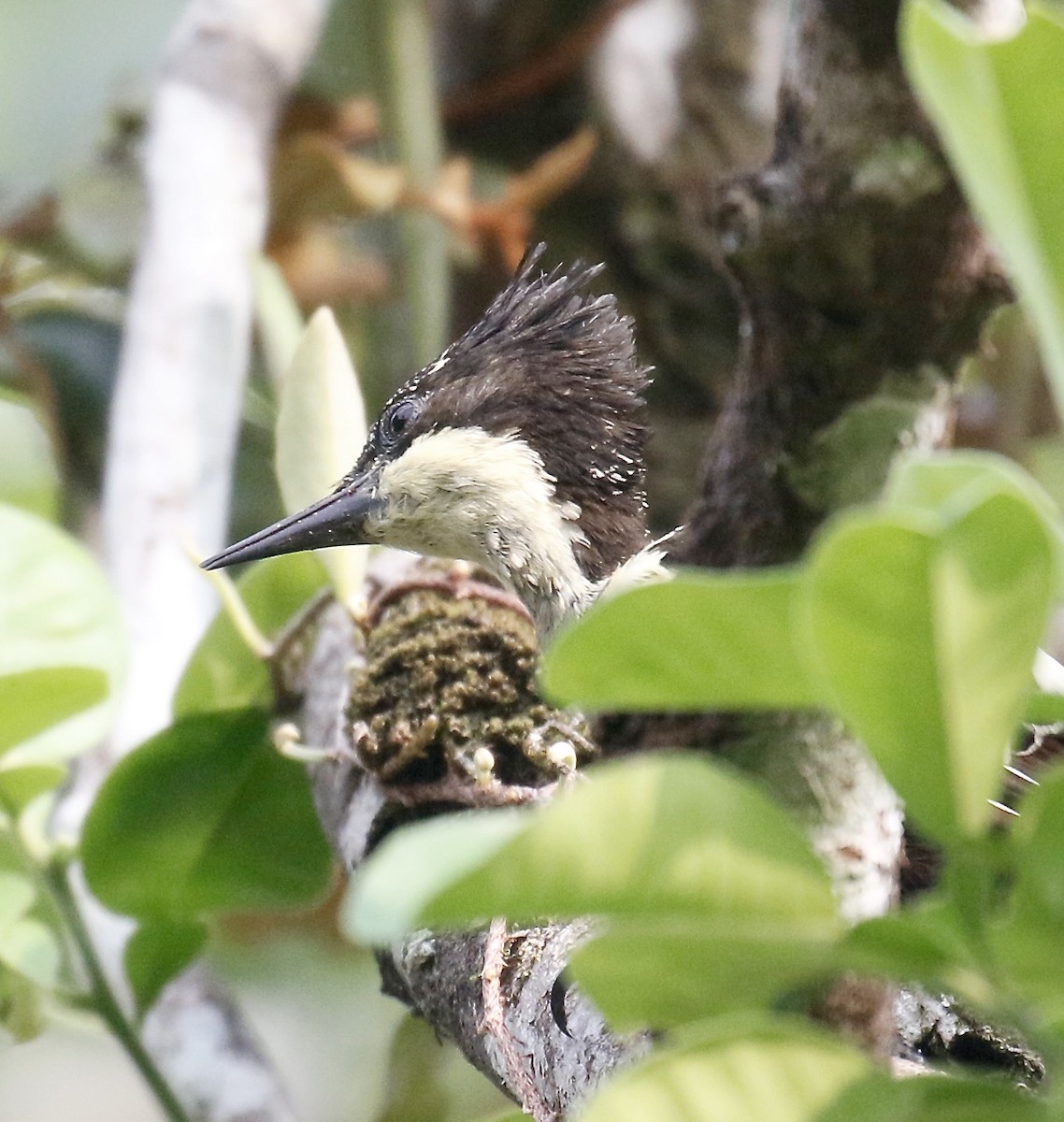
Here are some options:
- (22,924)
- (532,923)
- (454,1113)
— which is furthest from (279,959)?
(532,923)

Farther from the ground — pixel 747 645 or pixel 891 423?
pixel 747 645

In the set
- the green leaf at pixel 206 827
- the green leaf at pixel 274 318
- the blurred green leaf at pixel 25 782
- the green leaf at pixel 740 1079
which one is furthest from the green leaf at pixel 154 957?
the green leaf at pixel 740 1079

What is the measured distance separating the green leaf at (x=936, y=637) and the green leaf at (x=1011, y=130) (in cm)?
6

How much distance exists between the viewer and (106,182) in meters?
1.81

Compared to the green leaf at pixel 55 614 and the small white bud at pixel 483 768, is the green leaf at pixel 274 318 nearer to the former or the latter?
the green leaf at pixel 55 614

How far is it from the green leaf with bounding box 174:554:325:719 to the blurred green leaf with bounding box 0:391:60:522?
34cm

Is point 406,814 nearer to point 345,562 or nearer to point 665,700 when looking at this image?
point 345,562

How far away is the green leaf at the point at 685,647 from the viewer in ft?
1.11

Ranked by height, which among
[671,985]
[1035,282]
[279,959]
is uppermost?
[1035,282]

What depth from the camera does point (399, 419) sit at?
1212mm

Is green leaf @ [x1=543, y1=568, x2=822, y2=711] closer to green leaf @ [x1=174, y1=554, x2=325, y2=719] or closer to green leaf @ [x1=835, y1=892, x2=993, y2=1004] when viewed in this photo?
green leaf @ [x1=835, y1=892, x2=993, y2=1004]

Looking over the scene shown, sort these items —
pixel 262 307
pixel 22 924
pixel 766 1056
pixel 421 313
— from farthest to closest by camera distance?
1. pixel 421 313
2. pixel 262 307
3. pixel 22 924
4. pixel 766 1056

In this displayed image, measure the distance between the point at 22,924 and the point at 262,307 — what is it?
718 mm

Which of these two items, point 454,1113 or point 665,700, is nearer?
point 665,700
